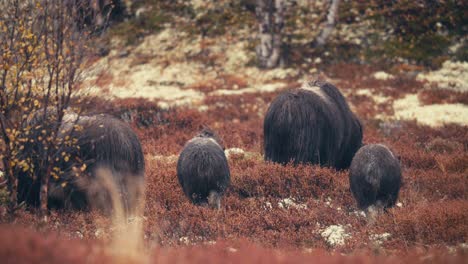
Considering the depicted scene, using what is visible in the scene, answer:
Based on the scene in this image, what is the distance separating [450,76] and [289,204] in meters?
16.8

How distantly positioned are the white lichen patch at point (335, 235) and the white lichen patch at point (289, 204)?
1.21 metres

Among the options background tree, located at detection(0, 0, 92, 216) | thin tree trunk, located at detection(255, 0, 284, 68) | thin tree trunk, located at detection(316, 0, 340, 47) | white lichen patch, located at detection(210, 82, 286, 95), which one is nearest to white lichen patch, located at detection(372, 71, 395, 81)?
white lichen patch, located at detection(210, 82, 286, 95)

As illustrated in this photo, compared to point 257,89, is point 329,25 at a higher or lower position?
higher

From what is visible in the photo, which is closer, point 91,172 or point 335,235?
point 335,235

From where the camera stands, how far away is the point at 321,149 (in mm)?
11266

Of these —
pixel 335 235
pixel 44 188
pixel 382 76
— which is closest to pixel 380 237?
pixel 335 235

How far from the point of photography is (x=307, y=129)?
10.9m

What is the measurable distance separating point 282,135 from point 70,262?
24.2 feet

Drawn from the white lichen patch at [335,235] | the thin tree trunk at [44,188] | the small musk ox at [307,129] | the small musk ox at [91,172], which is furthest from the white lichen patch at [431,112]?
the thin tree trunk at [44,188]

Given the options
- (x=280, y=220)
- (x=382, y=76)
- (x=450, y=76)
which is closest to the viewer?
(x=280, y=220)

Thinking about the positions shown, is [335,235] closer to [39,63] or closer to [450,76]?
[39,63]

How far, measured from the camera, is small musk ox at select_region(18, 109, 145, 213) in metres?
8.37

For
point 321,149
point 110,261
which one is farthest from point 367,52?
point 110,261

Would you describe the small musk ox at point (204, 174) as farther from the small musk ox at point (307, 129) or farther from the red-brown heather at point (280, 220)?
the small musk ox at point (307, 129)
